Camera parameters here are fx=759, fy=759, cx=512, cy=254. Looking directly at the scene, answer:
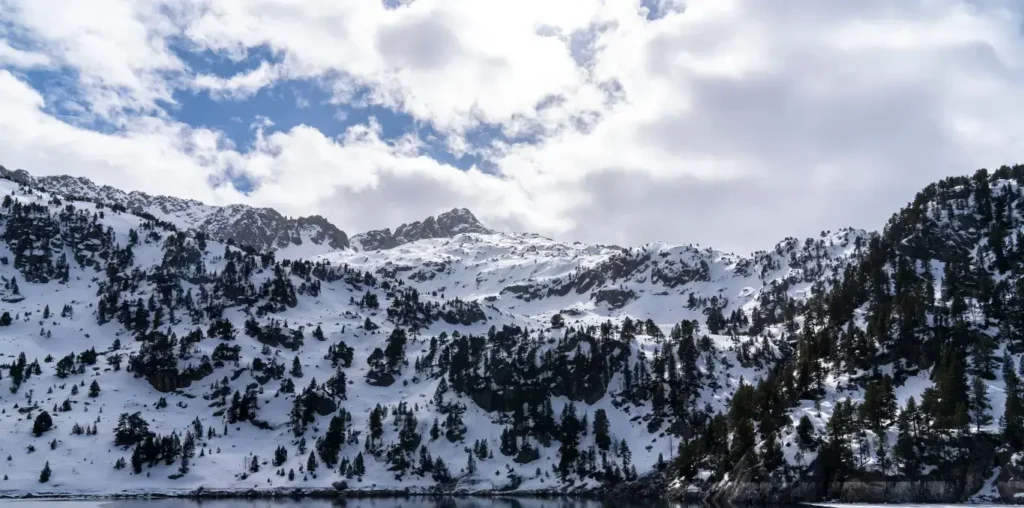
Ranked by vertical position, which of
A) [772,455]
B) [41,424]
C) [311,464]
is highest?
[772,455]

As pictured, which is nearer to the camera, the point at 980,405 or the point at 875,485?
the point at 875,485

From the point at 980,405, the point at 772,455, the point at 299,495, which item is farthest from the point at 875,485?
the point at 299,495

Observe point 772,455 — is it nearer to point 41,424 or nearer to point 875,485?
point 875,485

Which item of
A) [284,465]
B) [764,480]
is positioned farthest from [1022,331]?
[284,465]

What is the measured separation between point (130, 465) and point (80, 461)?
11321 mm

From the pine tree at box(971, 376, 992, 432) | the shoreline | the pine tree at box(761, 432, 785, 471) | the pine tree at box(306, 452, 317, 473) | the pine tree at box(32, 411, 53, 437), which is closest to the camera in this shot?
the pine tree at box(971, 376, 992, 432)

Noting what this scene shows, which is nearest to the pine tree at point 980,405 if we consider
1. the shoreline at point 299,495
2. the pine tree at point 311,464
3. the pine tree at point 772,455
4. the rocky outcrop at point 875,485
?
the rocky outcrop at point 875,485

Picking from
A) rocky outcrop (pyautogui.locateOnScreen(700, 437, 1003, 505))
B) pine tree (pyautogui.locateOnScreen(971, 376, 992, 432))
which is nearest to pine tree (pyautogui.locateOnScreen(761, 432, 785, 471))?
rocky outcrop (pyautogui.locateOnScreen(700, 437, 1003, 505))

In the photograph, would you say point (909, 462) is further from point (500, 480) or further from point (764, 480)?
point (500, 480)

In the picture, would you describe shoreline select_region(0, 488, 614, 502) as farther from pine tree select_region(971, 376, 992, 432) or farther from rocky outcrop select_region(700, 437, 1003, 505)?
pine tree select_region(971, 376, 992, 432)

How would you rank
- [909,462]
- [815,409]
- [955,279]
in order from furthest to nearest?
[955,279] < [815,409] < [909,462]

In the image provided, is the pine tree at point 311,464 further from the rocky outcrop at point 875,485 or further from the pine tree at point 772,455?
the pine tree at point 772,455

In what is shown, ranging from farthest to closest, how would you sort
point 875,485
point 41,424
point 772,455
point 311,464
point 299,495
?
point 41,424 < point 311,464 < point 299,495 < point 772,455 < point 875,485

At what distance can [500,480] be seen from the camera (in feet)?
641
